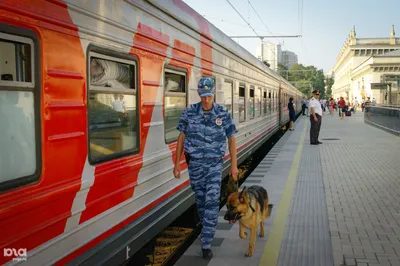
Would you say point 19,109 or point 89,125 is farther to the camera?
point 89,125

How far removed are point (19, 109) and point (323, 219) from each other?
4.45 metres

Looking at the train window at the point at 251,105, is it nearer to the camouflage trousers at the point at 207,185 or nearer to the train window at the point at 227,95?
the train window at the point at 227,95

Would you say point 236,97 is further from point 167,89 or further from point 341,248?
point 341,248

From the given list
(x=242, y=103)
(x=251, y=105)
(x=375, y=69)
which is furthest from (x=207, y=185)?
(x=375, y=69)

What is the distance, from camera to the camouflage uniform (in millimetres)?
4359

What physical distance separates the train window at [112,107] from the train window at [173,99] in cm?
86

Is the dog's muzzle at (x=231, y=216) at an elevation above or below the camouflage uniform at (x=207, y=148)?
below

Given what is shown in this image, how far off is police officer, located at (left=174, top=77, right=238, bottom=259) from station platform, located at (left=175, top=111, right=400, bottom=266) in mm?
620

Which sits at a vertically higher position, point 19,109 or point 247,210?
point 19,109

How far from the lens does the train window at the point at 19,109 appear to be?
8.30 feet

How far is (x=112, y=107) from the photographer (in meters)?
3.81

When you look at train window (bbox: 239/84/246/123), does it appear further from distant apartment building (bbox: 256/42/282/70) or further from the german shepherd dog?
distant apartment building (bbox: 256/42/282/70)

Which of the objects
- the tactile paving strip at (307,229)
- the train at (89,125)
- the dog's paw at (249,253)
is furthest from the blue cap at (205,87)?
the tactile paving strip at (307,229)

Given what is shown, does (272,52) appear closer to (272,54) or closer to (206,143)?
(272,54)
